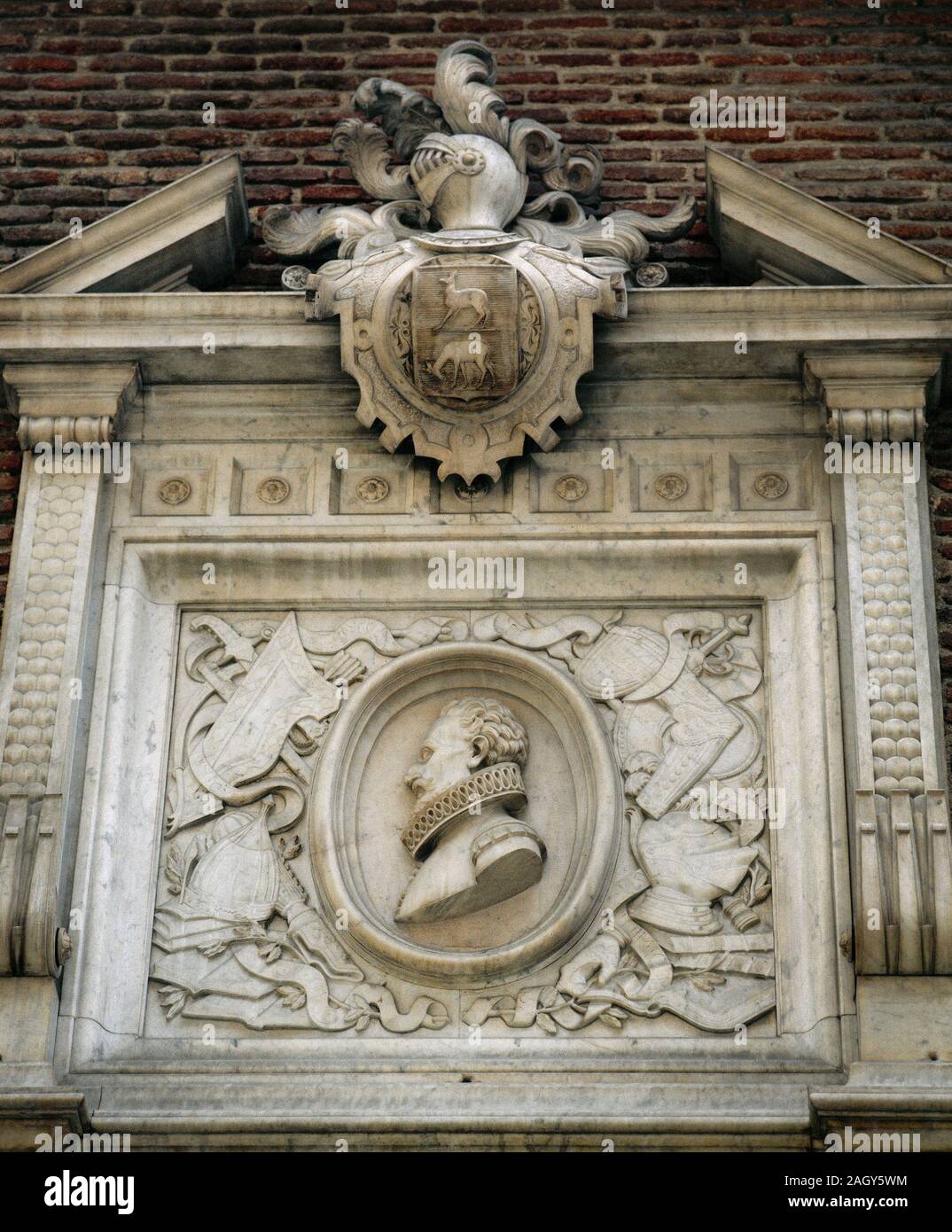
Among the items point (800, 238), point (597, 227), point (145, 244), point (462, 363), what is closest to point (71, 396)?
point (145, 244)

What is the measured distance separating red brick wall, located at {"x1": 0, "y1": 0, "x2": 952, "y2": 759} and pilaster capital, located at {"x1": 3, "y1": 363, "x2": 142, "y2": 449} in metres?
0.84

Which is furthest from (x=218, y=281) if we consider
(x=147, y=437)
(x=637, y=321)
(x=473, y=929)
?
(x=473, y=929)

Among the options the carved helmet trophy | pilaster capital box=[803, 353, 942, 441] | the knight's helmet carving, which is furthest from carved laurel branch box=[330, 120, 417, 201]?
pilaster capital box=[803, 353, 942, 441]

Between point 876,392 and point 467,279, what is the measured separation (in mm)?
1510

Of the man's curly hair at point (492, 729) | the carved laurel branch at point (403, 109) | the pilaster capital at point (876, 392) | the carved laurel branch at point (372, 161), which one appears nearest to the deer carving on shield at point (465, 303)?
the carved laurel branch at point (372, 161)

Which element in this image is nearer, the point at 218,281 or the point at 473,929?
the point at 473,929

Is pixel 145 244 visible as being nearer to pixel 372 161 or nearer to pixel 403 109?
pixel 372 161

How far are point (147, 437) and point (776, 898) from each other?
285 centimetres

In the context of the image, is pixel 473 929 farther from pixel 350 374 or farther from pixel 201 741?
pixel 350 374

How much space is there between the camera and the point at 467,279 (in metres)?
7.73

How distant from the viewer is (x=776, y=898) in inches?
287

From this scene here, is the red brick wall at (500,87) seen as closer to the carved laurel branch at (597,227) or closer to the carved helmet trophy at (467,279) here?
the carved laurel branch at (597,227)

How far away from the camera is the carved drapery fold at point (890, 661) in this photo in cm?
688

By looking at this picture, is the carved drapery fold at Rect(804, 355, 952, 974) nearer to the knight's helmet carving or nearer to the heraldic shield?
the heraldic shield
